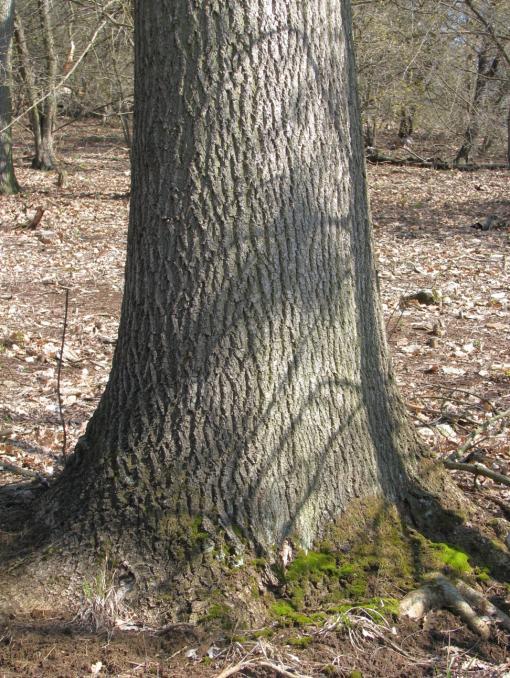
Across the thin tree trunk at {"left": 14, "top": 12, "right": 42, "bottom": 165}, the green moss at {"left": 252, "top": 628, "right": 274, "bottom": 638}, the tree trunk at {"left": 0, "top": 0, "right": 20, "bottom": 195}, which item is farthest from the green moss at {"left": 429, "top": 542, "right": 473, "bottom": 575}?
the thin tree trunk at {"left": 14, "top": 12, "right": 42, "bottom": 165}

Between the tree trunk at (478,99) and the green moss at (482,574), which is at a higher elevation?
the tree trunk at (478,99)

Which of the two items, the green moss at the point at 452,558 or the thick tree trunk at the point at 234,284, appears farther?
the green moss at the point at 452,558

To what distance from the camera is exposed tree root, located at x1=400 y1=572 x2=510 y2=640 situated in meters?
2.71

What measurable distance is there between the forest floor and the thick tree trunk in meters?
0.39

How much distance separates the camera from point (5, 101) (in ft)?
46.4

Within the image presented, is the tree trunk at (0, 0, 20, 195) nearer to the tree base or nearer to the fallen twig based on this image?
the tree base

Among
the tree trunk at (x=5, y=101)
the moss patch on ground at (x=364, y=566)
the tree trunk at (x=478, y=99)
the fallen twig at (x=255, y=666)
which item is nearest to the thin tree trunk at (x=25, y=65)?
the tree trunk at (x=5, y=101)

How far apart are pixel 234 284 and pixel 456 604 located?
1.41 m

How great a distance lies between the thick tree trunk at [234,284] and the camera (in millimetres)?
2639

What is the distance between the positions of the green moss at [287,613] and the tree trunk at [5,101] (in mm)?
12265

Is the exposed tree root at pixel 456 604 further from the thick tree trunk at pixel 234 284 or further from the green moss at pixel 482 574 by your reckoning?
the thick tree trunk at pixel 234 284

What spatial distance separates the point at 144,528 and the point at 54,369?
339 centimetres

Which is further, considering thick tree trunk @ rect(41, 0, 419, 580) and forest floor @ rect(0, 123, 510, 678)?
thick tree trunk @ rect(41, 0, 419, 580)

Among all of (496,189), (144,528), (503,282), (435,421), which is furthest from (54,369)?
(496,189)
